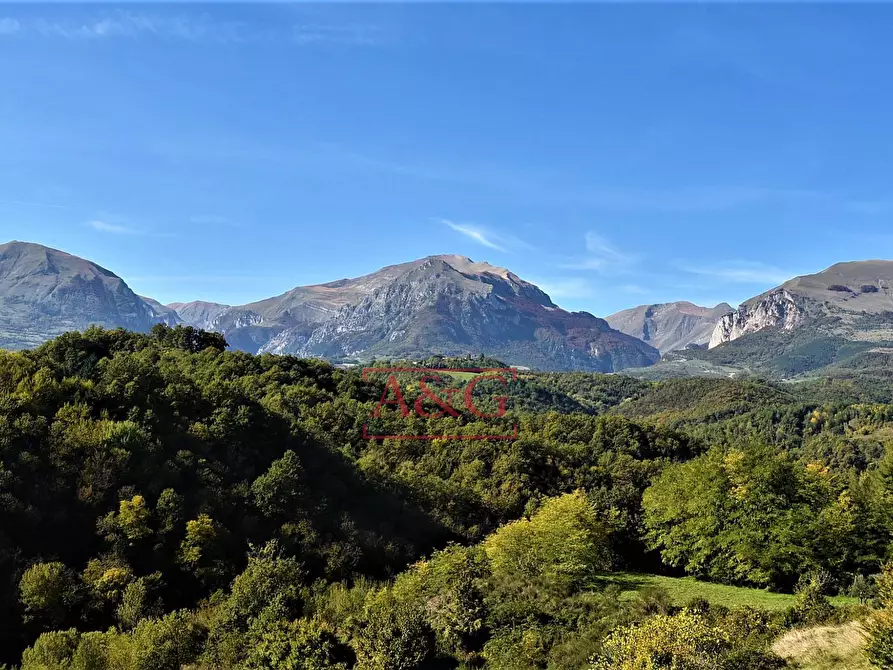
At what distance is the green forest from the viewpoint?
32.2 metres

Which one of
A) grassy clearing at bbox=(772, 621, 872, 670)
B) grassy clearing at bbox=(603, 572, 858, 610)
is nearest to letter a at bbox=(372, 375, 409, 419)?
grassy clearing at bbox=(603, 572, 858, 610)

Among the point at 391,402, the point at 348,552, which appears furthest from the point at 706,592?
the point at 391,402

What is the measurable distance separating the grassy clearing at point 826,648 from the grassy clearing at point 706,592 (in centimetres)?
1101

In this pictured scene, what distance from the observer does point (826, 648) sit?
26969 millimetres

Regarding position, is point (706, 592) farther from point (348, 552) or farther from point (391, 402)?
point (391, 402)

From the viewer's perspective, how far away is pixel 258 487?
171 ft

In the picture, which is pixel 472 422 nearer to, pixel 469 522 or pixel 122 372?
pixel 469 522

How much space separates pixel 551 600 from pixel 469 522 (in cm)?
3027

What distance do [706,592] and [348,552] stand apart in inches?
1183

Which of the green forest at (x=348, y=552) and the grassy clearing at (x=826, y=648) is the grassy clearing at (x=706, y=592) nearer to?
the green forest at (x=348, y=552)

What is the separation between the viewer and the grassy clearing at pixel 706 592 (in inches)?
1673

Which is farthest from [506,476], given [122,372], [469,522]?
[122,372]

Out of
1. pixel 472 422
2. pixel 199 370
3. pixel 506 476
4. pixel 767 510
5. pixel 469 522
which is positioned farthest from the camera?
pixel 472 422

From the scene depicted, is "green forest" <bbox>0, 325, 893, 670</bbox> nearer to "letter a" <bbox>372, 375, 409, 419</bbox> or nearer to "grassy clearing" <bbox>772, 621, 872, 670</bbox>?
"grassy clearing" <bbox>772, 621, 872, 670</bbox>
